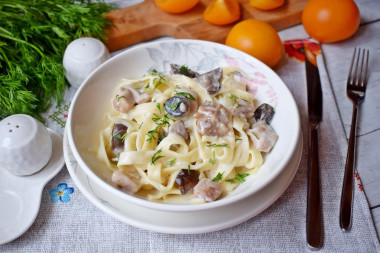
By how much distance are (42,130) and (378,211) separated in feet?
7.93

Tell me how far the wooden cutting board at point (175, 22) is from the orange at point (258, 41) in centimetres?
47

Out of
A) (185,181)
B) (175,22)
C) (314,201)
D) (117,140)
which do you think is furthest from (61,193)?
(175,22)

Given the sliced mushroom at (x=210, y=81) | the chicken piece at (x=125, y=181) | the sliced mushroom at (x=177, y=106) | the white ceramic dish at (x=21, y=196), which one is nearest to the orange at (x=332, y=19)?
the sliced mushroom at (x=210, y=81)

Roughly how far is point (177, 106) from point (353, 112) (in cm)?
151

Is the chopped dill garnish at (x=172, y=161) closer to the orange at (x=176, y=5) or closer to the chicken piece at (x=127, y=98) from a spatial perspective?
the chicken piece at (x=127, y=98)

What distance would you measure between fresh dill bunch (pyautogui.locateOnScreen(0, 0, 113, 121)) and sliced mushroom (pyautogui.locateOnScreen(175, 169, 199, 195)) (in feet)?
4.78

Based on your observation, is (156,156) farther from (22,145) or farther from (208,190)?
(22,145)

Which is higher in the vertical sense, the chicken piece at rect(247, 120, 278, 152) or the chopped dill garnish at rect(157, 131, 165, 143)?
the chicken piece at rect(247, 120, 278, 152)

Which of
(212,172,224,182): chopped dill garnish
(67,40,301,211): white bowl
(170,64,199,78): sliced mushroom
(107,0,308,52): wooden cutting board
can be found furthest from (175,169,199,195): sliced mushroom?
(107,0,308,52): wooden cutting board

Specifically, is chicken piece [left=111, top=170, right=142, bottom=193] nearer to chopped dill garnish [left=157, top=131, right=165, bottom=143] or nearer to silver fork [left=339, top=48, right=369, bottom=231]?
chopped dill garnish [left=157, top=131, right=165, bottom=143]

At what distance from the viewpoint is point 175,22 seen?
3.87 m

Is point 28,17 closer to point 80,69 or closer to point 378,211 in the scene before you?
point 80,69

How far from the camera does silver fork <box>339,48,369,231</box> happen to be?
96.4 inches

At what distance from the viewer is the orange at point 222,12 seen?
3.65 m
